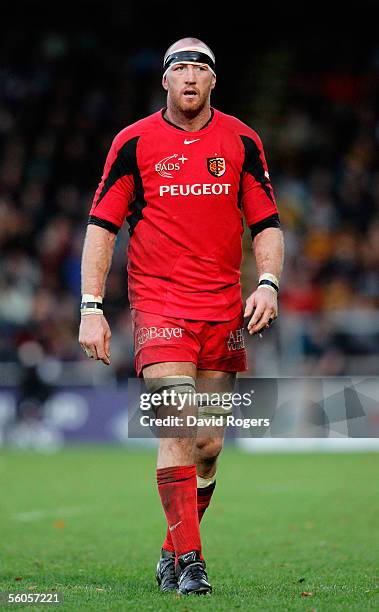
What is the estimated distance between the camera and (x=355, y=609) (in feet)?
17.7

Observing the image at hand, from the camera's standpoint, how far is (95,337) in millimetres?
6090

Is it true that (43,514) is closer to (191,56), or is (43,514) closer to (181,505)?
(181,505)

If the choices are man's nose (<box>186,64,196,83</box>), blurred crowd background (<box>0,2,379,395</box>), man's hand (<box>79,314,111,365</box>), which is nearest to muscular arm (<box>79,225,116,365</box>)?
man's hand (<box>79,314,111,365</box>)

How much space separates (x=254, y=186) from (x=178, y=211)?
1.40ft

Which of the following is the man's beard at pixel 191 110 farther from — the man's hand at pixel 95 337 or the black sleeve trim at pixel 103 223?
the man's hand at pixel 95 337

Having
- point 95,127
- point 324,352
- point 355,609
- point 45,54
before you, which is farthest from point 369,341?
point 355,609

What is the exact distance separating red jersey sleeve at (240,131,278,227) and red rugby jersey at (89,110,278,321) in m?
0.07

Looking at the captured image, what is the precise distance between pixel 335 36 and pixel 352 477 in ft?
46.8

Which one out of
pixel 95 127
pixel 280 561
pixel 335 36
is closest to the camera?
pixel 280 561

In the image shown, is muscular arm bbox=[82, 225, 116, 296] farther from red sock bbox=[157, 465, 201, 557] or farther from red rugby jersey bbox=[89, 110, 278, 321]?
red sock bbox=[157, 465, 201, 557]

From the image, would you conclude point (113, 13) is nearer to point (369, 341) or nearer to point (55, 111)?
point (55, 111)

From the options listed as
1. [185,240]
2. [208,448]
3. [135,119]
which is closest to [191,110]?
[185,240]

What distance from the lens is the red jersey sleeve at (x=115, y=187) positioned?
6340 mm

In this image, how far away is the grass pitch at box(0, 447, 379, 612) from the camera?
5965mm
